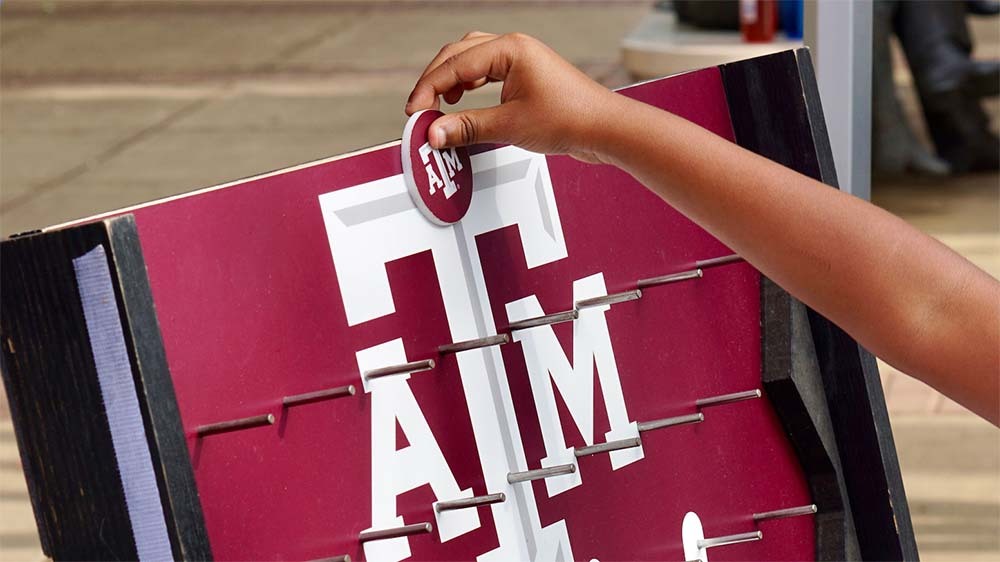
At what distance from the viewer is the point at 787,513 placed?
150 cm

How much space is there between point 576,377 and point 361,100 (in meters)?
6.84

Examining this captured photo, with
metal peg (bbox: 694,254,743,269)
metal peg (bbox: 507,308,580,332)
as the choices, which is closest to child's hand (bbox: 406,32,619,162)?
metal peg (bbox: 507,308,580,332)

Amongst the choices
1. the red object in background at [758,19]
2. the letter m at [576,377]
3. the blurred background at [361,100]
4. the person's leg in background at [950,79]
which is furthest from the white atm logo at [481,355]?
the person's leg in background at [950,79]

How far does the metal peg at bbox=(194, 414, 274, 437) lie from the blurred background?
2.33 m

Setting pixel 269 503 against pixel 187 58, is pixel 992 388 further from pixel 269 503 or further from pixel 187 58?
pixel 187 58

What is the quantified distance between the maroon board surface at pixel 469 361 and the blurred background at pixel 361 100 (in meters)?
1.78

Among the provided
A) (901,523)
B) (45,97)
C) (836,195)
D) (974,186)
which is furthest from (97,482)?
(45,97)

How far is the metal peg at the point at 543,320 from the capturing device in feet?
4.41

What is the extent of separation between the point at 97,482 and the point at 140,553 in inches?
2.4

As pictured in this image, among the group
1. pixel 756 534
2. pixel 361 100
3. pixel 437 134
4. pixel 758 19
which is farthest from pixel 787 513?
pixel 361 100

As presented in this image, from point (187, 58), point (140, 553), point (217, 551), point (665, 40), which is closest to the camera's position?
point (140, 553)

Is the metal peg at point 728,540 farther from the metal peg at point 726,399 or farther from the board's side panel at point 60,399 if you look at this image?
the board's side panel at point 60,399

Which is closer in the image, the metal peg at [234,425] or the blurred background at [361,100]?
the metal peg at [234,425]

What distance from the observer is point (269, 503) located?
3.71 feet
